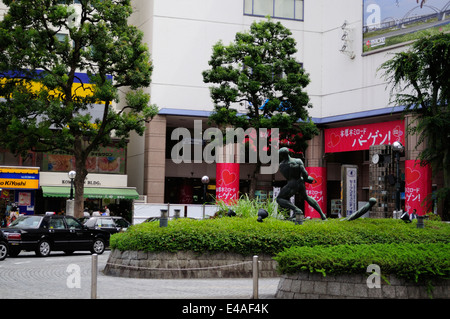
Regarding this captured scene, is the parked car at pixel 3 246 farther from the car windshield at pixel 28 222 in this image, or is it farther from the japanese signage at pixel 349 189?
the japanese signage at pixel 349 189

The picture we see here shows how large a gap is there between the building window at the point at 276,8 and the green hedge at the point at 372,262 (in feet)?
126

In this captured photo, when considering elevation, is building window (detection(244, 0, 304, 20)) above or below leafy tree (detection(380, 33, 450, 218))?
above

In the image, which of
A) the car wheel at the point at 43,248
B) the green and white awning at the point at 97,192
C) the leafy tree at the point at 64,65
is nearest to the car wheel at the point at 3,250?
the car wheel at the point at 43,248

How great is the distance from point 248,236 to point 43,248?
10.6 metres

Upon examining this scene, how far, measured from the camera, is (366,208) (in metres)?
20.1

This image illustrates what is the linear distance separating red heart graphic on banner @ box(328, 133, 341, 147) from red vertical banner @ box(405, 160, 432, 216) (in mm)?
7652

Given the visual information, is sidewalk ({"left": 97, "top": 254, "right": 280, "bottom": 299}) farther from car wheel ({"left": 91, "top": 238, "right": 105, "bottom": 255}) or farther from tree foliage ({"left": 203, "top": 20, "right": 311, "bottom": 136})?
tree foliage ({"left": 203, "top": 20, "right": 311, "bottom": 136})

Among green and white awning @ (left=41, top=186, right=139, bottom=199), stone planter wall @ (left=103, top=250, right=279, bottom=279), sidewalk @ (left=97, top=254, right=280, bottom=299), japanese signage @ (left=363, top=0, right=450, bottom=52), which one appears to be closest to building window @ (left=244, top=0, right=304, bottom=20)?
japanese signage @ (left=363, top=0, right=450, bottom=52)

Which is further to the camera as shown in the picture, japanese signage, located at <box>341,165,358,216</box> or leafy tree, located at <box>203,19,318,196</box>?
japanese signage, located at <box>341,165,358,216</box>

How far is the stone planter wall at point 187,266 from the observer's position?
16.8 m

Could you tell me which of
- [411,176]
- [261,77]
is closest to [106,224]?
[261,77]

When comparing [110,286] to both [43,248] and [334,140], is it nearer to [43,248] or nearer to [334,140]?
[43,248]

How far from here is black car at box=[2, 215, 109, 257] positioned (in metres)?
24.1
